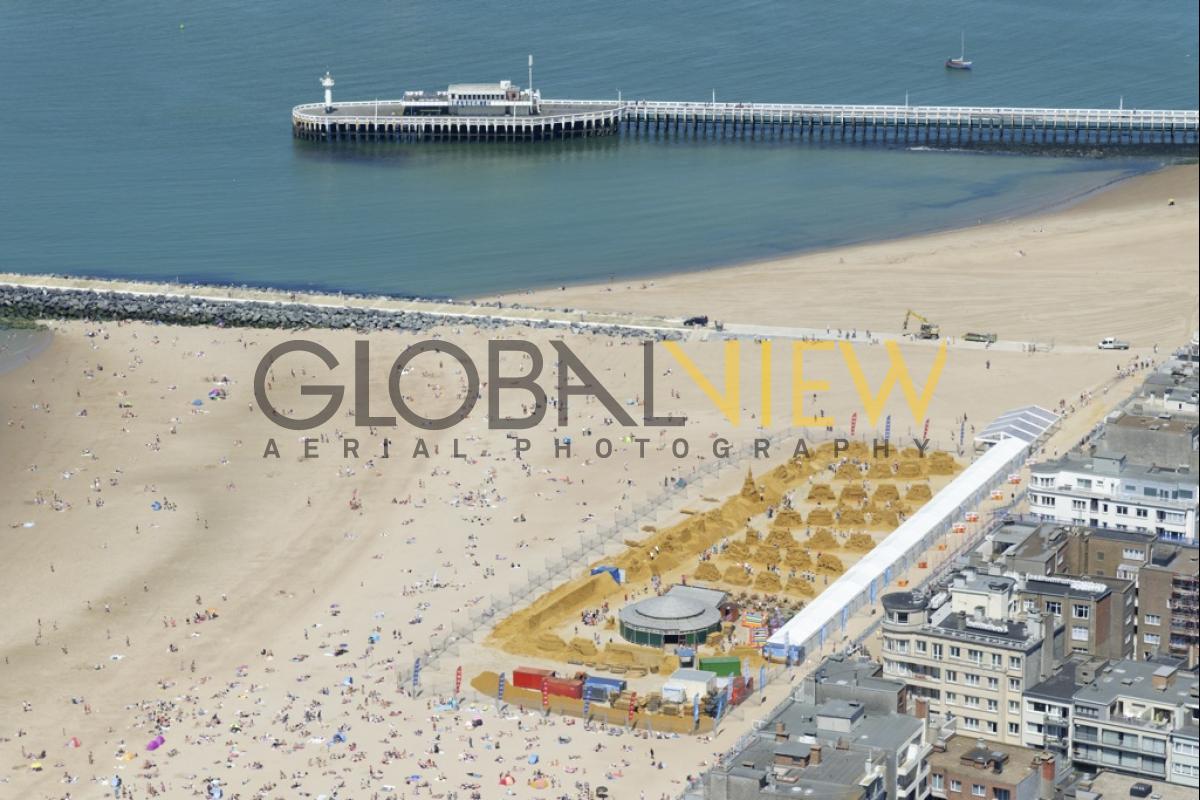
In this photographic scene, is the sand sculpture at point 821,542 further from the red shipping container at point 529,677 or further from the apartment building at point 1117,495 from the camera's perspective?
the red shipping container at point 529,677

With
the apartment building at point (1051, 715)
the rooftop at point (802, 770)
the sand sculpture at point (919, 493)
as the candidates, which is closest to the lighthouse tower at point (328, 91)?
the sand sculpture at point (919, 493)

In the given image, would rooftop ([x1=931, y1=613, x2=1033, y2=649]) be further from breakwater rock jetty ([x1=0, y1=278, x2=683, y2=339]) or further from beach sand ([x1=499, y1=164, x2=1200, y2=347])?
breakwater rock jetty ([x1=0, y1=278, x2=683, y2=339])

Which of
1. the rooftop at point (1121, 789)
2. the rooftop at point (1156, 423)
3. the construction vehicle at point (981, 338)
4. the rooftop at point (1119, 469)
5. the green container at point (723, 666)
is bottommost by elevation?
the rooftop at point (1121, 789)

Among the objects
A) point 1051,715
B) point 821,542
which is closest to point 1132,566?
point 1051,715

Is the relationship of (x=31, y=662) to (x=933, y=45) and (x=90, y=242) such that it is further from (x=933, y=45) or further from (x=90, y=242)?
(x=933, y=45)

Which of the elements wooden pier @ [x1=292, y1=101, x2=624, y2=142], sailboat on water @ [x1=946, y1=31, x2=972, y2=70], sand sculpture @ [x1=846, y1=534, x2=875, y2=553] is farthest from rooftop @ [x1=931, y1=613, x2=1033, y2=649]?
sailboat on water @ [x1=946, y1=31, x2=972, y2=70]

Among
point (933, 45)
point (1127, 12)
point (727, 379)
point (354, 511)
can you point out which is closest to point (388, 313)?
point (727, 379)

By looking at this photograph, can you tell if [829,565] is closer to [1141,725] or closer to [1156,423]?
[1156,423]
